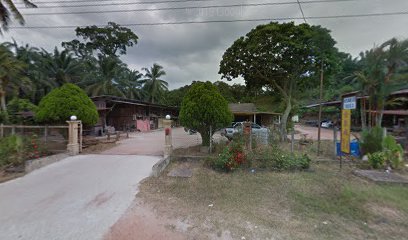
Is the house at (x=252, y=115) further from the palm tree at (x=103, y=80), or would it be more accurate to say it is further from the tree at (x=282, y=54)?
the palm tree at (x=103, y=80)

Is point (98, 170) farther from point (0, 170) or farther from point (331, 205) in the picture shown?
point (331, 205)

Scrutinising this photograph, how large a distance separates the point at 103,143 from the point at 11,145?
16.1 feet

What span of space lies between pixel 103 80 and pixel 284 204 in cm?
3043

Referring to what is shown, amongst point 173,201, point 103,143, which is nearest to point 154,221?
point 173,201

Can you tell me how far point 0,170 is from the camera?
7055 millimetres

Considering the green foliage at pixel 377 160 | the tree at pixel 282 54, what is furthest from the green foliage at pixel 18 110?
the green foliage at pixel 377 160

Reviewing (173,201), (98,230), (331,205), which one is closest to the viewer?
(98,230)

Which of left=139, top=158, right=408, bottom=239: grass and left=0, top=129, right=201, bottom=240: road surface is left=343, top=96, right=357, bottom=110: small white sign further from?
left=0, top=129, right=201, bottom=240: road surface

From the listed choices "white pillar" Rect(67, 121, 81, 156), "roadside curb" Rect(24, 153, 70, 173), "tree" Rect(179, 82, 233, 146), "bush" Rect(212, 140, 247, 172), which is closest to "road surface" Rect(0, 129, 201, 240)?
"roadside curb" Rect(24, 153, 70, 173)

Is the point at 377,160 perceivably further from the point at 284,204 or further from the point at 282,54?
the point at 282,54

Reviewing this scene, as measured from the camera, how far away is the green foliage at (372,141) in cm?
798

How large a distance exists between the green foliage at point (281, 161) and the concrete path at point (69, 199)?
4.02 metres

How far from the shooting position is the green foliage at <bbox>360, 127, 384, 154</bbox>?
7.98 meters

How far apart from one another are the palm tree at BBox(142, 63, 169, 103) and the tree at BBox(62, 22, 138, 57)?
618 centimetres
